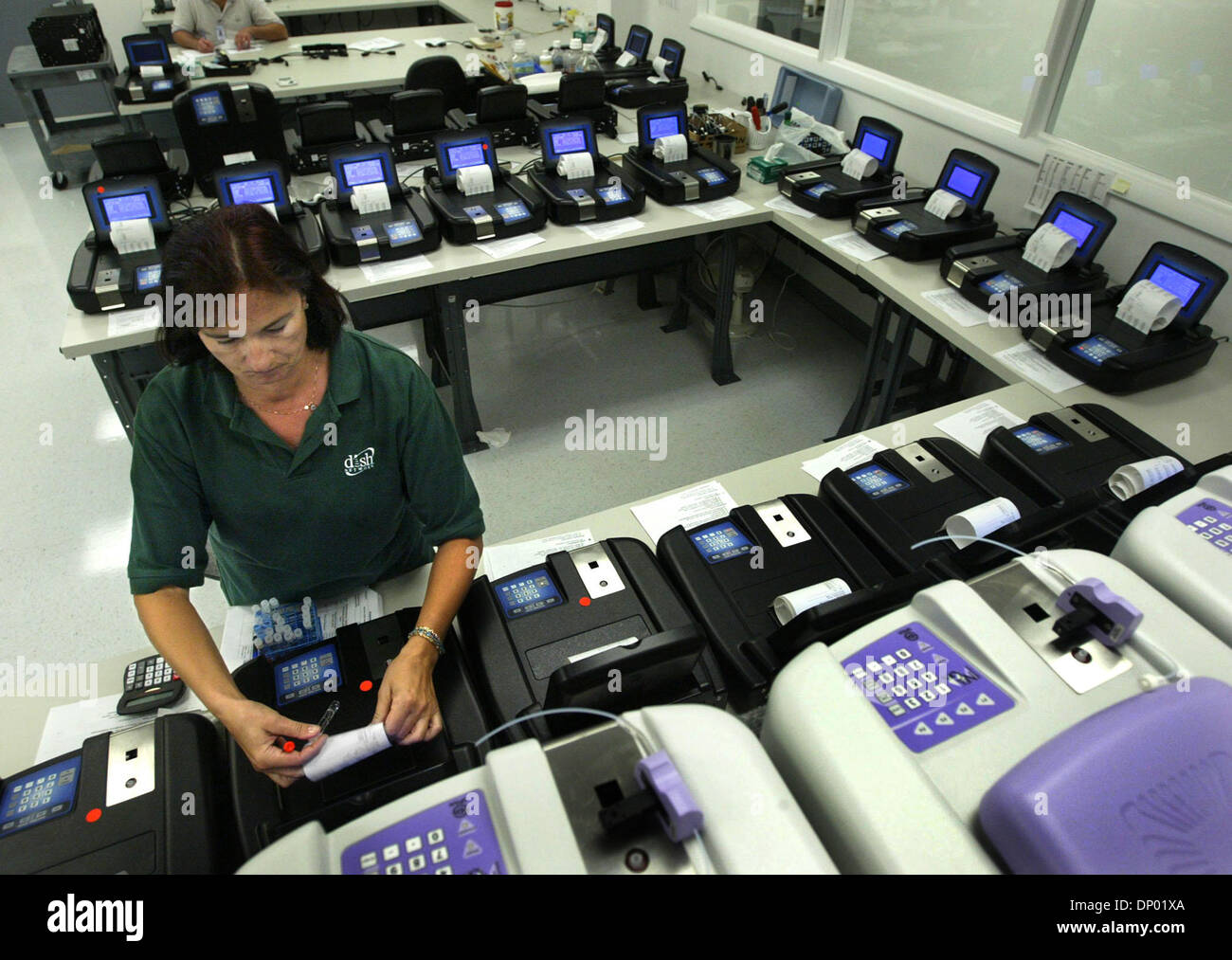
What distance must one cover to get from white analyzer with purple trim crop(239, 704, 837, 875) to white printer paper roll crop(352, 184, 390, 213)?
2.30 metres

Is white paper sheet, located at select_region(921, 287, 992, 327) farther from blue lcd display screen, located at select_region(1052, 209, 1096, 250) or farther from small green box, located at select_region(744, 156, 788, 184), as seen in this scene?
small green box, located at select_region(744, 156, 788, 184)

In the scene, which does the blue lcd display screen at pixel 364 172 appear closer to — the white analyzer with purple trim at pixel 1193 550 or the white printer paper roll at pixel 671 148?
the white printer paper roll at pixel 671 148

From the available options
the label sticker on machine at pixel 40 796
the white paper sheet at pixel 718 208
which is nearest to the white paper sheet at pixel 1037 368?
the white paper sheet at pixel 718 208

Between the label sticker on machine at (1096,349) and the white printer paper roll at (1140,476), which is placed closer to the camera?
the white printer paper roll at (1140,476)

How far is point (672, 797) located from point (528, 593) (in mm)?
629

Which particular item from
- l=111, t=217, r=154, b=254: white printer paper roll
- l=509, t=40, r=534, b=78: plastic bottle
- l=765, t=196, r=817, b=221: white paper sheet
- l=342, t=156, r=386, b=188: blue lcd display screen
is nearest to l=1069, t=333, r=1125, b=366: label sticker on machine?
l=765, t=196, r=817, b=221: white paper sheet

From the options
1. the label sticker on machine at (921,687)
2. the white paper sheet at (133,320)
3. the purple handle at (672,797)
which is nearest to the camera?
the purple handle at (672,797)

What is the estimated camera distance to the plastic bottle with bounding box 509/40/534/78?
151 inches

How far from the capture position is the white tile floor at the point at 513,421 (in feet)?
7.47

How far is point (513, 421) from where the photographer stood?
3.02 metres

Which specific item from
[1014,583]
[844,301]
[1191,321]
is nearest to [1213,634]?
[1014,583]

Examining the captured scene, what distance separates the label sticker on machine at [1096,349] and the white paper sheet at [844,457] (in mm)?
641

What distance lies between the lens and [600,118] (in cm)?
332

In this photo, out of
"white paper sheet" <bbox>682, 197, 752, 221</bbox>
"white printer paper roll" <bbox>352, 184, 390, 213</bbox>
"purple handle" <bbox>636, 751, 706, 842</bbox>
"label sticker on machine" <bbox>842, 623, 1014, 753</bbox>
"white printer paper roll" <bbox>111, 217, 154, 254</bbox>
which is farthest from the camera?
"white paper sheet" <bbox>682, 197, 752, 221</bbox>
